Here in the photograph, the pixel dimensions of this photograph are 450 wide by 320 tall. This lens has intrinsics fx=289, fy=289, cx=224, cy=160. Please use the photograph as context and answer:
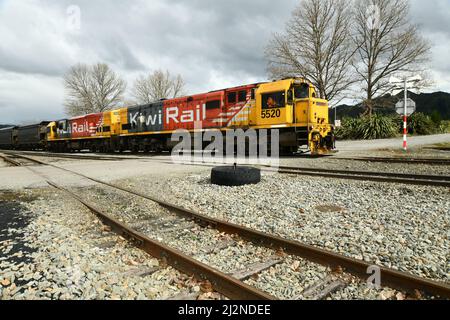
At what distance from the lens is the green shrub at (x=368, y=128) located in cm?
2392

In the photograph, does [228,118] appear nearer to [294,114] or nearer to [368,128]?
[294,114]

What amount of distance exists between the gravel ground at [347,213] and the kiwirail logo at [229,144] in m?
5.82

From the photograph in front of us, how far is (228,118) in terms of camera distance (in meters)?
14.8

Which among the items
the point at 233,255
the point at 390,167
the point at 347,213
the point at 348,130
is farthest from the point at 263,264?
the point at 348,130

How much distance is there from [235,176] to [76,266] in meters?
4.30

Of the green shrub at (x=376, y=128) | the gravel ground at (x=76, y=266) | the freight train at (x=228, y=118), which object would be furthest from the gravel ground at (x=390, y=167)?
the green shrub at (x=376, y=128)

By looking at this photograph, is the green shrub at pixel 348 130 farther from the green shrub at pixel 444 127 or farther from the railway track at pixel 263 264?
the railway track at pixel 263 264

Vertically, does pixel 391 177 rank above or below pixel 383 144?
below

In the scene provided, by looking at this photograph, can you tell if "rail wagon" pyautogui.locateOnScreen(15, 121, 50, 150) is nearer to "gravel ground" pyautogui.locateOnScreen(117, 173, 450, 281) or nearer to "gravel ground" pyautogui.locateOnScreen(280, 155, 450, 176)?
"gravel ground" pyautogui.locateOnScreen(117, 173, 450, 281)

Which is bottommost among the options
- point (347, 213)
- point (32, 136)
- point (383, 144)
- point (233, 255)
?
point (233, 255)

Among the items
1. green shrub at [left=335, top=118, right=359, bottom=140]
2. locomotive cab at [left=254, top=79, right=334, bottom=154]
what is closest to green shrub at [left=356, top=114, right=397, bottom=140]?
green shrub at [left=335, top=118, right=359, bottom=140]

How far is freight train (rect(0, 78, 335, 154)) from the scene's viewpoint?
13008mm
